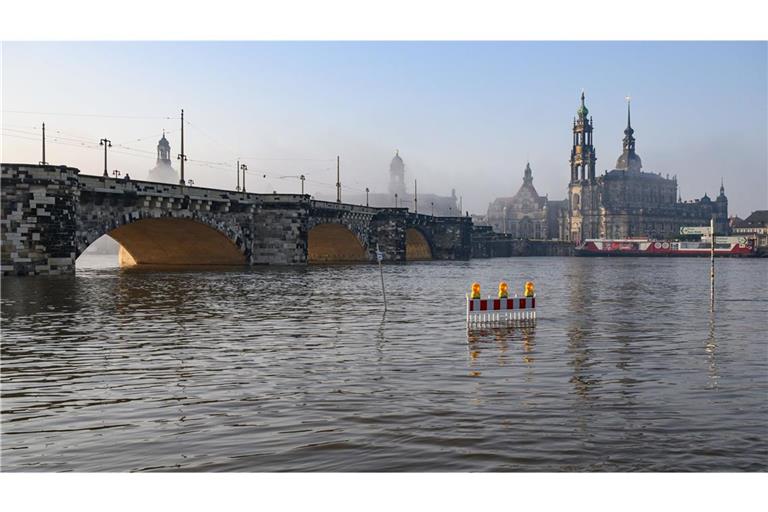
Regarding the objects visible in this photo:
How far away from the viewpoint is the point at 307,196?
4139 inches

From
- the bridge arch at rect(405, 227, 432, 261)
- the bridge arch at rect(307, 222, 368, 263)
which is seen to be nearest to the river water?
the bridge arch at rect(307, 222, 368, 263)

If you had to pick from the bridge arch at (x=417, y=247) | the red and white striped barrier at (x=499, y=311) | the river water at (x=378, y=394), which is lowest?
the river water at (x=378, y=394)

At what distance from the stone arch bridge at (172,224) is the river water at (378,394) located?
28.5m

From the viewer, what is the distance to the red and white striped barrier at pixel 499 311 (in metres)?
29.9

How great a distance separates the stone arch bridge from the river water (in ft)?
93.6

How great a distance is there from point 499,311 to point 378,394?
15.2m

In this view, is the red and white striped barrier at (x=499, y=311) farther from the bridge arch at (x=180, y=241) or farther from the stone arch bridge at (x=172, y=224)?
the bridge arch at (x=180, y=241)

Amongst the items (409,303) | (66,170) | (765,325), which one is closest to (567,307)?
(409,303)

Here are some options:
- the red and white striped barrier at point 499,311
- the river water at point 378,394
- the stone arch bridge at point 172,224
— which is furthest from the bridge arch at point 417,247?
the river water at point 378,394

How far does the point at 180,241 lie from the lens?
96188mm

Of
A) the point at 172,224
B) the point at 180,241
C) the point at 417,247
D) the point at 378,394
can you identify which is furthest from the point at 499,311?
the point at 417,247

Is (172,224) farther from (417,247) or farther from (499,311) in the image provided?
(417,247)

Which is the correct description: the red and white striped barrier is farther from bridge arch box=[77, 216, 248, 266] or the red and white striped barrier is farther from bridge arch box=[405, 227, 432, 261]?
bridge arch box=[405, 227, 432, 261]

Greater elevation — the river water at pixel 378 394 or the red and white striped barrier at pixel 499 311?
the red and white striped barrier at pixel 499 311
